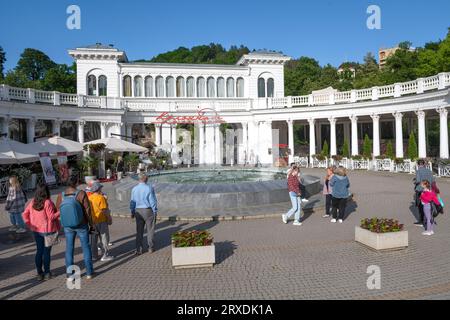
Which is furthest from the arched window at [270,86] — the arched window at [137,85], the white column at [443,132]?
the white column at [443,132]

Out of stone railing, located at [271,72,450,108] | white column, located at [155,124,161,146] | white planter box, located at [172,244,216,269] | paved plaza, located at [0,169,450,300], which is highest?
stone railing, located at [271,72,450,108]

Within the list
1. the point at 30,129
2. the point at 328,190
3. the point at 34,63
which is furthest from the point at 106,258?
the point at 34,63

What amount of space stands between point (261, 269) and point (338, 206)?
19.4 ft

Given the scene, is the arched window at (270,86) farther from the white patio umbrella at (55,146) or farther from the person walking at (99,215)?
the person walking at (99,215)

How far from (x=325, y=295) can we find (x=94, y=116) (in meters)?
33.3

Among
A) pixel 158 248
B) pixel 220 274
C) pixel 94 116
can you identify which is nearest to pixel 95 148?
pixel 94 116

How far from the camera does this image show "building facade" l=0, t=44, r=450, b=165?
30328 millimetres

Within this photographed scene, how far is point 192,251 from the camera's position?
318 inches

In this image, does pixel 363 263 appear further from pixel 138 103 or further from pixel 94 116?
pixel 138 103

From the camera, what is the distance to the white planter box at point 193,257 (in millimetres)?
8039

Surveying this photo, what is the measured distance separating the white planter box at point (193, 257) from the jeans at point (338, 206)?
6.19 meters

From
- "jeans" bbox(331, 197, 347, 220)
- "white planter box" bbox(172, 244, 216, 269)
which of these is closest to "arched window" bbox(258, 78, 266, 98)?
"jeans" bbox(331, 197, 347, 220)

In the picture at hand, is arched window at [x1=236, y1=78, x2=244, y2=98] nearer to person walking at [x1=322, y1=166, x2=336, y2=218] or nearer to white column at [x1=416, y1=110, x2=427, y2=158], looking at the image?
white column at [x1=416, y1=110, x2=427, y2=158]

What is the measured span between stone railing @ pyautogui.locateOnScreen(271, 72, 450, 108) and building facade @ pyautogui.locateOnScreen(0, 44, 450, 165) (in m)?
0.09
